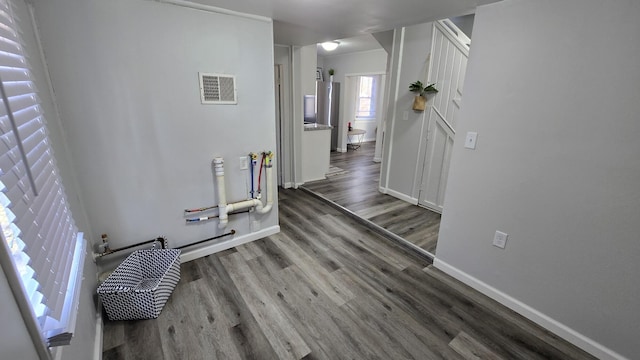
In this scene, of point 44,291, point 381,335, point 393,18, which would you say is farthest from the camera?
point 393,18

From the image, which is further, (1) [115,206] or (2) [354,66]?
(2) [354,66]

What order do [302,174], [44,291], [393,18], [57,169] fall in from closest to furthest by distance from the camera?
1. [44,291]
2. [57,169]
3. [393,18]
4. [302,174]

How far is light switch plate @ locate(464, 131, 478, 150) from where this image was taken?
6.71ft

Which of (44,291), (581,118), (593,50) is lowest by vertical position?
(44,291)

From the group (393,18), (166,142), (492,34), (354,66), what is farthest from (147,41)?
(354,66)

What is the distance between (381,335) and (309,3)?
95.0 inches

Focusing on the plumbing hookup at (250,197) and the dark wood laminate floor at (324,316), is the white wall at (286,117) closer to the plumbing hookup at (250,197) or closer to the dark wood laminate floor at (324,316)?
the plumbing hookup at (250,197)

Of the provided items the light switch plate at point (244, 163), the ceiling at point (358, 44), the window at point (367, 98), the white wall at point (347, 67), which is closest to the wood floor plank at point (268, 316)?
the light switch plate at point (244, 163)

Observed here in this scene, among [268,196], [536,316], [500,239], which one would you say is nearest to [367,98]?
[268,196]

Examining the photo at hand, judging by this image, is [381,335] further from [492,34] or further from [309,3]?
[309,3]

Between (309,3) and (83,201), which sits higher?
(309,3)

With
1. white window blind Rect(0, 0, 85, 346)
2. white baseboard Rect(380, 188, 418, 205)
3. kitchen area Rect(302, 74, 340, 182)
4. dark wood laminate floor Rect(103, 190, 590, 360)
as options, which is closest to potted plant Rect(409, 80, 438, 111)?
white baseboard Rect(380, 188, 418, 205)

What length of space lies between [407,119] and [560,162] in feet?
7.26

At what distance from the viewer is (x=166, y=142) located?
216cm
